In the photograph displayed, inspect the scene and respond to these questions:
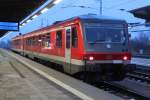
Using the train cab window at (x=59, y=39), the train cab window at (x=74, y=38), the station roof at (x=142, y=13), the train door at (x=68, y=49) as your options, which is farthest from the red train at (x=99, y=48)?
the station roof at (x=142, y=13)

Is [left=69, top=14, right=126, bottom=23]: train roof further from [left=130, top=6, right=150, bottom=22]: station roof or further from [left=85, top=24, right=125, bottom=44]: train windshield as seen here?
[left=130, top=6, right=150, bottom=22]: station roof

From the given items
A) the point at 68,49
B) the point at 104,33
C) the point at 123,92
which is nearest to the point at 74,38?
the point at 68,49

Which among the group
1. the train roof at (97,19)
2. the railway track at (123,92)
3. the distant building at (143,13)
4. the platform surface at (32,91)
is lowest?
the railway track at (123,92)

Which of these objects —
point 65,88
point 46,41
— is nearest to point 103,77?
point 65,88

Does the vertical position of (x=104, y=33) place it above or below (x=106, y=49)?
above

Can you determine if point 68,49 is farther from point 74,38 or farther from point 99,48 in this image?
point 99,48

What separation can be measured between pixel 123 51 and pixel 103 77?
1329 mm

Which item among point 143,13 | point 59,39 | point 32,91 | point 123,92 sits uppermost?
point 143,13

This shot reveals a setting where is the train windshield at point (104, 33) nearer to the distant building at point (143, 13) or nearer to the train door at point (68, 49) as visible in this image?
the train door at point (68, 49)

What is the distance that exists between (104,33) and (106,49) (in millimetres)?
682

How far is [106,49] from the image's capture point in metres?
16.7

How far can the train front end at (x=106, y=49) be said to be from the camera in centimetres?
1631

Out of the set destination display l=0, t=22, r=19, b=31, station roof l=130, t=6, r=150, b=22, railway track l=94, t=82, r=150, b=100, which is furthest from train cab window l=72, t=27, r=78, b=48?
station roof l=130, t=6, r=150, b=22

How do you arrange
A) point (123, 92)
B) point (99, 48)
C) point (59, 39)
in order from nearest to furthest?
point (123, 92), point (99, 48), point (59, 39)
